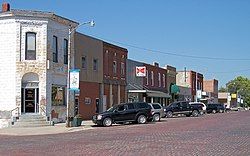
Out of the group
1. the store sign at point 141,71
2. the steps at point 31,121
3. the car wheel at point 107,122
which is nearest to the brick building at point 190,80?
the store sign at point 141,71

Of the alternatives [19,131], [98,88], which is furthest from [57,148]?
[98,88]

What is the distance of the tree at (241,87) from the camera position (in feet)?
538

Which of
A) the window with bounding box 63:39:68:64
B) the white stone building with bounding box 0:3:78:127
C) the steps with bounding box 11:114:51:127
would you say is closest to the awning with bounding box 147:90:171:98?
the window with bounding box 63:39:68:64

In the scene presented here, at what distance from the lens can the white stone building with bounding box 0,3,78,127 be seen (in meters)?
35.2

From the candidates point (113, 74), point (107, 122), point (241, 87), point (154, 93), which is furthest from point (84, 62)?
point (241, 87)

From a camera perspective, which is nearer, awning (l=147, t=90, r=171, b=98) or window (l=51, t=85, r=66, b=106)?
window (l=51, t=85, r=66, b=106)

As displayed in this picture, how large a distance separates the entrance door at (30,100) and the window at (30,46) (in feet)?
8.77

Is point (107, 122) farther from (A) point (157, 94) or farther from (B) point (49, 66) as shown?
(A) point (157, 94)

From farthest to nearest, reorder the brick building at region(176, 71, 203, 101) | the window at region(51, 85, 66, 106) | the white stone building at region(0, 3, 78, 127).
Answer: the brick building at region(176, 71, 203, 101) → the window at region(51, 85, 66, 106) → the white stone building at region(0, 3, 78, 127)

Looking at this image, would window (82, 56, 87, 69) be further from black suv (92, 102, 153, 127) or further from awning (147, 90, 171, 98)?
awning (147, 90, 171, 98)

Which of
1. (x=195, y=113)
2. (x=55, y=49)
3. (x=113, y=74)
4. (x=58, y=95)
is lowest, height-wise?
(x=195, y=113)

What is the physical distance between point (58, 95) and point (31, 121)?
4.47 meters

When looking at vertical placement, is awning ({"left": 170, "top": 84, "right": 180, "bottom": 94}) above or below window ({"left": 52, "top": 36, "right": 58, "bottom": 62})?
below

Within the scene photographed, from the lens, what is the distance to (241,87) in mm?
169125
